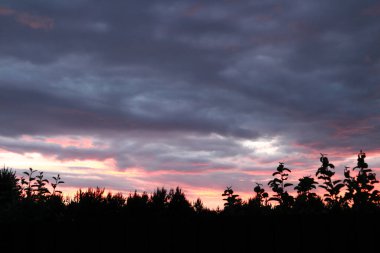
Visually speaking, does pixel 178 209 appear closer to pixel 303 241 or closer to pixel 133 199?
pixel 133 199

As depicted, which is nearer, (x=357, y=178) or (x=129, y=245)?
(x=129, y=245)

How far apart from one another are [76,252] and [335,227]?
246 inches

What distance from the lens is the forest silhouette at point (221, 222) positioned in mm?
6926

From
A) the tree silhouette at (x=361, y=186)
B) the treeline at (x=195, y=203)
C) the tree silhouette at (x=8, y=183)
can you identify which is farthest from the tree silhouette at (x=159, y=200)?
the tree silhouette at (x=8, y=183)

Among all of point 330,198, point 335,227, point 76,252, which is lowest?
point 76,252

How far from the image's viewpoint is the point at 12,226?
12336 mm

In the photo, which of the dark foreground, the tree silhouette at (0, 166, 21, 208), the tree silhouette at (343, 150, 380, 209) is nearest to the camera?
the dark foreground

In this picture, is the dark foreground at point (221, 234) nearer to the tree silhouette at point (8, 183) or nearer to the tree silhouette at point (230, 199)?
the tree silhouette at point (230, 199)

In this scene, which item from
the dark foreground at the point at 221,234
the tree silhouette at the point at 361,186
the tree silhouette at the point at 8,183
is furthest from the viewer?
Answer: the tree silhouette at the point at 8,183

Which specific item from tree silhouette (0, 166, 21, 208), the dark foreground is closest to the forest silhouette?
the dark foreground

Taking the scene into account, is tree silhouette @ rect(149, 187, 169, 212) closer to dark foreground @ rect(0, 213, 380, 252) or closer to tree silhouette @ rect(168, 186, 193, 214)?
tree silhouette @ rect(168, 186, 193, 214)

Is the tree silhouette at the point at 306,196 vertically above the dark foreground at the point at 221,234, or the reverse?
the tree silhouette at the point at 306,196

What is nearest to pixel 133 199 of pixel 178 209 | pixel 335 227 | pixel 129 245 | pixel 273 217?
pixel 178 209

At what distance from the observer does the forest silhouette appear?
693 cm
